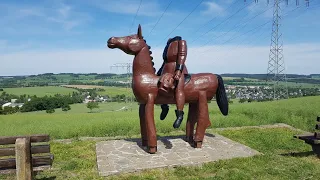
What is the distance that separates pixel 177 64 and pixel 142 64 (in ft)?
2.95

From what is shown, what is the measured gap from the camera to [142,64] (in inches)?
275

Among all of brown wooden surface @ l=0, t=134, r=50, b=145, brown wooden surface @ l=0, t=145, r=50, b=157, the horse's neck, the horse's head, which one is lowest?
brown wooden surface @ l=0, t=145, r=50, b=157

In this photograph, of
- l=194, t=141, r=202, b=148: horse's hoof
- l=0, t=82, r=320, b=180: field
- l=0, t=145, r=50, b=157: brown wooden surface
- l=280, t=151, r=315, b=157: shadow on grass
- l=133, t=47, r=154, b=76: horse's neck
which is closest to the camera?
l=0, t=145, r=50, b=157: brown wooden surface

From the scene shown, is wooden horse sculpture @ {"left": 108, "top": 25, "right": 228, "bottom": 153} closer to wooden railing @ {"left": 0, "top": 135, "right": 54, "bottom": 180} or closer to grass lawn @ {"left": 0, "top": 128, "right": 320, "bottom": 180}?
grass lawn @ {"left": 0, "top": 128, "right": 320, "bottom": 180}

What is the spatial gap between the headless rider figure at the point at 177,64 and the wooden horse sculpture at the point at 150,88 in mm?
302

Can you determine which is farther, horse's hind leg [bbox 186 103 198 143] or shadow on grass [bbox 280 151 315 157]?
horse's hind leg [bbox 186 103 198 143]

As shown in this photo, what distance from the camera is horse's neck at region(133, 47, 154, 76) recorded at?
6992 mm

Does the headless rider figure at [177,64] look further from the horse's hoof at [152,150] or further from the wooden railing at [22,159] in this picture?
the wooden railing at [22,159]

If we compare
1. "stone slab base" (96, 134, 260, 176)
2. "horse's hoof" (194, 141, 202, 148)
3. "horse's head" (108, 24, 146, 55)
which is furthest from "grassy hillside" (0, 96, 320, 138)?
"horse's head" (108, 24, 146, 55)

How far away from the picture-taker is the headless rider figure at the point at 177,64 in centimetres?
677

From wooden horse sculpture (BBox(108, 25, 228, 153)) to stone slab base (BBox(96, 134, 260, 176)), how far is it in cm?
33

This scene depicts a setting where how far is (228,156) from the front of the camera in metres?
6.85

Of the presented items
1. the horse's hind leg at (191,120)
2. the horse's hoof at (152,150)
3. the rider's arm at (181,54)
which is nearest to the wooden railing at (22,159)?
the horse's hoof at (152,150)

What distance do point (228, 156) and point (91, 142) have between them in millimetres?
4525
